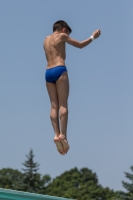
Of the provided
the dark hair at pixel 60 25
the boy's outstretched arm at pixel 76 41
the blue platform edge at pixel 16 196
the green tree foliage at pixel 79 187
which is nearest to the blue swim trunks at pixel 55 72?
the boy's outstretched arm at pixel 76 41

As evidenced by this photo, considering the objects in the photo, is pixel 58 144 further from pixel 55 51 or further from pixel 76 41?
pixel 76 41

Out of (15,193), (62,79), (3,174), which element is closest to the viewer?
(15,193)

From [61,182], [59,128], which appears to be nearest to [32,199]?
[59,128]

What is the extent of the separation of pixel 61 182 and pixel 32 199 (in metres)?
85.7

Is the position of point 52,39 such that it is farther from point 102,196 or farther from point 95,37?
point 102,196

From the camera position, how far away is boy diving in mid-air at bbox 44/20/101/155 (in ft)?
30.4

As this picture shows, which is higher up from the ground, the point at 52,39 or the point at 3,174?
the point at 3,174

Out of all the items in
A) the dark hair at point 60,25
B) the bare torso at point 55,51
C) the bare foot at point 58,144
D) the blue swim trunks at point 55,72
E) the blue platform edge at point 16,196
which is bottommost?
the blue platform edge at point 16,196

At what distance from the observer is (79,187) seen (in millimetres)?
91312

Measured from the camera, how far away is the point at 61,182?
307 feet

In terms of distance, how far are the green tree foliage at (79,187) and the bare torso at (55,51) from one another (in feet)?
249

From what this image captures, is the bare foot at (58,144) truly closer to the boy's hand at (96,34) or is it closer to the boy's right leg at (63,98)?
the boy's right leg at (63,98)

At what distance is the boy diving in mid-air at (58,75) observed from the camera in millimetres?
9266

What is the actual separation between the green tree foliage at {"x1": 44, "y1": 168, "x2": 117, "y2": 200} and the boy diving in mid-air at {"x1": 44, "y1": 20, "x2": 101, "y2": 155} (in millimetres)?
75825
